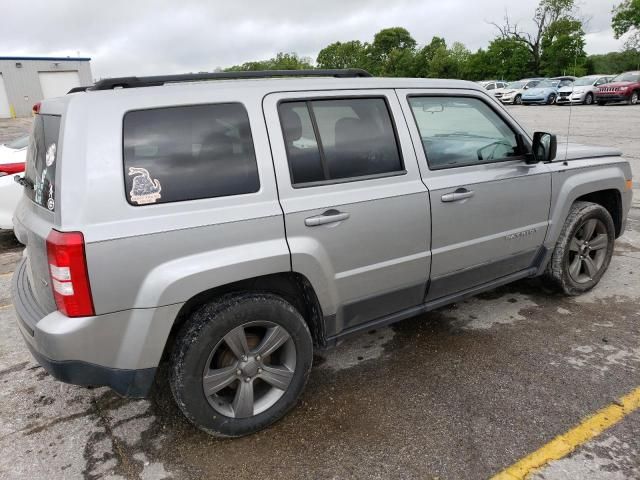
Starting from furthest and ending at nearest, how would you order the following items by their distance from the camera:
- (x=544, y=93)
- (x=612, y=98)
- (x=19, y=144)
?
(x=544, y=93), (x=612, y=98), (x=19, y=144)

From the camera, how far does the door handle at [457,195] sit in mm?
3043

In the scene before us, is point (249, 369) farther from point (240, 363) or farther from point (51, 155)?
point (51, 155)

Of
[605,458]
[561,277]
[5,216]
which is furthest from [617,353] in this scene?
[5,216]

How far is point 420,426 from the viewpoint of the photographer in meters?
2.64

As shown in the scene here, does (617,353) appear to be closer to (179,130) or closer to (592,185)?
(592,185)

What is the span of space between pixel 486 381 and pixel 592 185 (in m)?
1.97

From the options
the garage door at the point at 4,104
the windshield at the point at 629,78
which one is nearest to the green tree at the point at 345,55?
the garage door at the point at 4,104

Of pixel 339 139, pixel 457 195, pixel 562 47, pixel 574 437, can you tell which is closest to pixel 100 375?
pixel 339 139

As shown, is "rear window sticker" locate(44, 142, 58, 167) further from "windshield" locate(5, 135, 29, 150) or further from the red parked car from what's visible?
the red parked car

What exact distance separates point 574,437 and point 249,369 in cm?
170

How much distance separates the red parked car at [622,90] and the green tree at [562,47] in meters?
23.5

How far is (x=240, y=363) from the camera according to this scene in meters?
2.52

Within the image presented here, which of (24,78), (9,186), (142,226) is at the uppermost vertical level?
(24,78)

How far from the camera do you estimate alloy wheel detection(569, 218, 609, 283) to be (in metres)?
4.07
